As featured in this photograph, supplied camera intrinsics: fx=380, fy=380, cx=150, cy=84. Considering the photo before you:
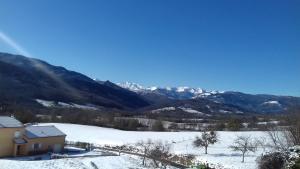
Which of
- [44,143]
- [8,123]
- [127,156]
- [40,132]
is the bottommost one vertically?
[127,156]

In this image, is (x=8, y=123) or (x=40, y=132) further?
(x=40, y=132)

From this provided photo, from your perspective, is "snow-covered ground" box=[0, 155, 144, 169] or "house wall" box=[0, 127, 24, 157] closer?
"snow-covered ground" box=[0, 155, 144, 169]

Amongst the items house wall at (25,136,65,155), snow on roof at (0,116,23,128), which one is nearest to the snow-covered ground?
snow on roof at (0,116,23,128)

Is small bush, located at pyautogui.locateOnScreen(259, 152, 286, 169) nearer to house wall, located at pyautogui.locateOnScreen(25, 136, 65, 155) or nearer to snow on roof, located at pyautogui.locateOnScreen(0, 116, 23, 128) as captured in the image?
snow on roof, located at pyautogui.locateOnScreen(0, 116, 23, 128)

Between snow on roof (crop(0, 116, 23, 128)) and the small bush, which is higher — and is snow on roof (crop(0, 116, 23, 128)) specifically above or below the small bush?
above

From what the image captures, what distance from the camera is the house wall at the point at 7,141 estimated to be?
43.9 metres

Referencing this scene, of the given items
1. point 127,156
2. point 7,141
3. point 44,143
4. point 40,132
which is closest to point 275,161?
point 127,156

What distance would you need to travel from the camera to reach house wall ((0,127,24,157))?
144ft

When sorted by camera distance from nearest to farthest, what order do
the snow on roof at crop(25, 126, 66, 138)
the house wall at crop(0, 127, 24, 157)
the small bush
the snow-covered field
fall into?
the small bush → the snow-covered field → the house wall at crop(0, 127, 24, 157) → the snow on roof at crop(25, 126, 66, 138)

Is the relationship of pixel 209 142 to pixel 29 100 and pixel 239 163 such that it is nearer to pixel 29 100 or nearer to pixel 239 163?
pixel 239 163

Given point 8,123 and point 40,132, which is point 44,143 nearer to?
point 40,132

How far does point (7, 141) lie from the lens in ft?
147

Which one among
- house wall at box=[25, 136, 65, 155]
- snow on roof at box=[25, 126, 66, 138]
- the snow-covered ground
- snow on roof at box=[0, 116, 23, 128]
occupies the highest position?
snow on roof at box=[0, 116, 23, 128]

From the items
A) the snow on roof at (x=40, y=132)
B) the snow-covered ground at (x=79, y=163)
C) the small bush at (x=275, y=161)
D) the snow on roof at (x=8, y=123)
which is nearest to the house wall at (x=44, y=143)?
the snow on roof at (x=40, y=132)
